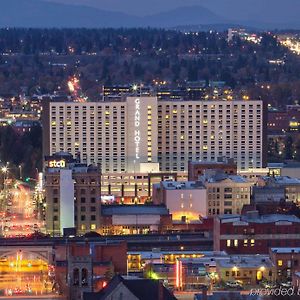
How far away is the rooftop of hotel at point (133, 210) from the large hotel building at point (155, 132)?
9547mm

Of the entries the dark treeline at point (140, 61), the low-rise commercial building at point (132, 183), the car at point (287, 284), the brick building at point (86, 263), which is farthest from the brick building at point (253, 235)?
the dark treeline at point (140, 61)

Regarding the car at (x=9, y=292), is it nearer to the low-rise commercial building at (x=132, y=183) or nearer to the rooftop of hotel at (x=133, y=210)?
the rooftop of hotel at (x=133, y=210)

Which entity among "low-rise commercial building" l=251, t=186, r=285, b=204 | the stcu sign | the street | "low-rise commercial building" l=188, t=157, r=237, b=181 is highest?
the stcu sign

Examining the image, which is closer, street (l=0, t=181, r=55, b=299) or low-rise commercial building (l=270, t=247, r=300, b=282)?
street (l=0, t=181, r=55, b=299)

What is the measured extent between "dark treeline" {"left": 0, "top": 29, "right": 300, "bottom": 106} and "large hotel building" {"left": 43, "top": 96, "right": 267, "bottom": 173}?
26.5 meters

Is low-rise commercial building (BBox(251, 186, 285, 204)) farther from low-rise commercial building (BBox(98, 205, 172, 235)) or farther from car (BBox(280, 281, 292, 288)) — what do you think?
car (BBox(280, 281, 292, 288))

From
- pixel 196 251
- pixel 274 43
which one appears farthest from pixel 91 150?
pixel 274 43

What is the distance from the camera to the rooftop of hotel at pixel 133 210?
132 feet

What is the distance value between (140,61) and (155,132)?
189 ft

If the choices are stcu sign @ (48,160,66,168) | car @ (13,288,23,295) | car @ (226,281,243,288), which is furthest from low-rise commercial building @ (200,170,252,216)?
car @ (13,288,23,295)

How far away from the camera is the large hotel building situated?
5178cm

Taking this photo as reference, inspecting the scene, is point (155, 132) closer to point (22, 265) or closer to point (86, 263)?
point (22, 265)

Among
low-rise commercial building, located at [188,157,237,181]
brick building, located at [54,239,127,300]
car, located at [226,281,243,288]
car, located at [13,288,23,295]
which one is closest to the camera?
brick building, located at [54,239,127,300]

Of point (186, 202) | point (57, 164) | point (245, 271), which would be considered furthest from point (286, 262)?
point (57, 164)
